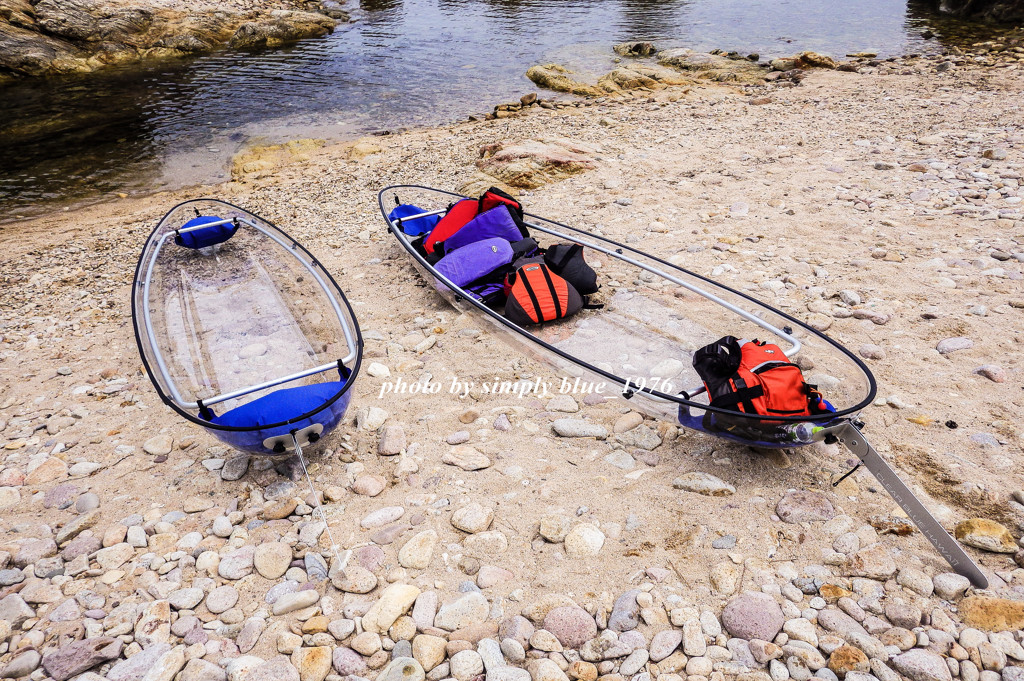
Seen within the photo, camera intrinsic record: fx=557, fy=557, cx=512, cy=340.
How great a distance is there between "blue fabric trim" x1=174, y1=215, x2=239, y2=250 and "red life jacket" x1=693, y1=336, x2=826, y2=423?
558 cm

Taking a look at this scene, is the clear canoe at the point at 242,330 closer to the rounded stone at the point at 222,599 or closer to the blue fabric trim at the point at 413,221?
the rounded stone at the point at 222,599

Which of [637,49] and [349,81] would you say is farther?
[637,49]

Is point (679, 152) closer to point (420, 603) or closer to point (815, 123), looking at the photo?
point (815, 123)

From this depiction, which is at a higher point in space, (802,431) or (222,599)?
(802,431)

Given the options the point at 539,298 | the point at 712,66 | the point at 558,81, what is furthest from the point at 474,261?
the point at 712,66

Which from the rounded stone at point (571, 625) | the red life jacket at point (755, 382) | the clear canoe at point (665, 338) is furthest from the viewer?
the clear canoe at point (665, 338)

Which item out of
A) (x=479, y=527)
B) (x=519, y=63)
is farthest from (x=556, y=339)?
(x=519, y=63)

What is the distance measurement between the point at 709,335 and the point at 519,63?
1560cm

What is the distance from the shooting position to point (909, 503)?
8.75ft

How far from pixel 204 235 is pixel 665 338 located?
5.30 m

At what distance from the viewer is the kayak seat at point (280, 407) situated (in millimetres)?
3334

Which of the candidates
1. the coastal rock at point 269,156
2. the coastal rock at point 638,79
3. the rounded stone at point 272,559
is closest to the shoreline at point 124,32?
the coastal rock at point 269,156

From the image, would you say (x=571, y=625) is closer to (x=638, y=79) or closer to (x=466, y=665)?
(x=466, y=665)

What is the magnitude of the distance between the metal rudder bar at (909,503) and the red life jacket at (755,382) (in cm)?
19
